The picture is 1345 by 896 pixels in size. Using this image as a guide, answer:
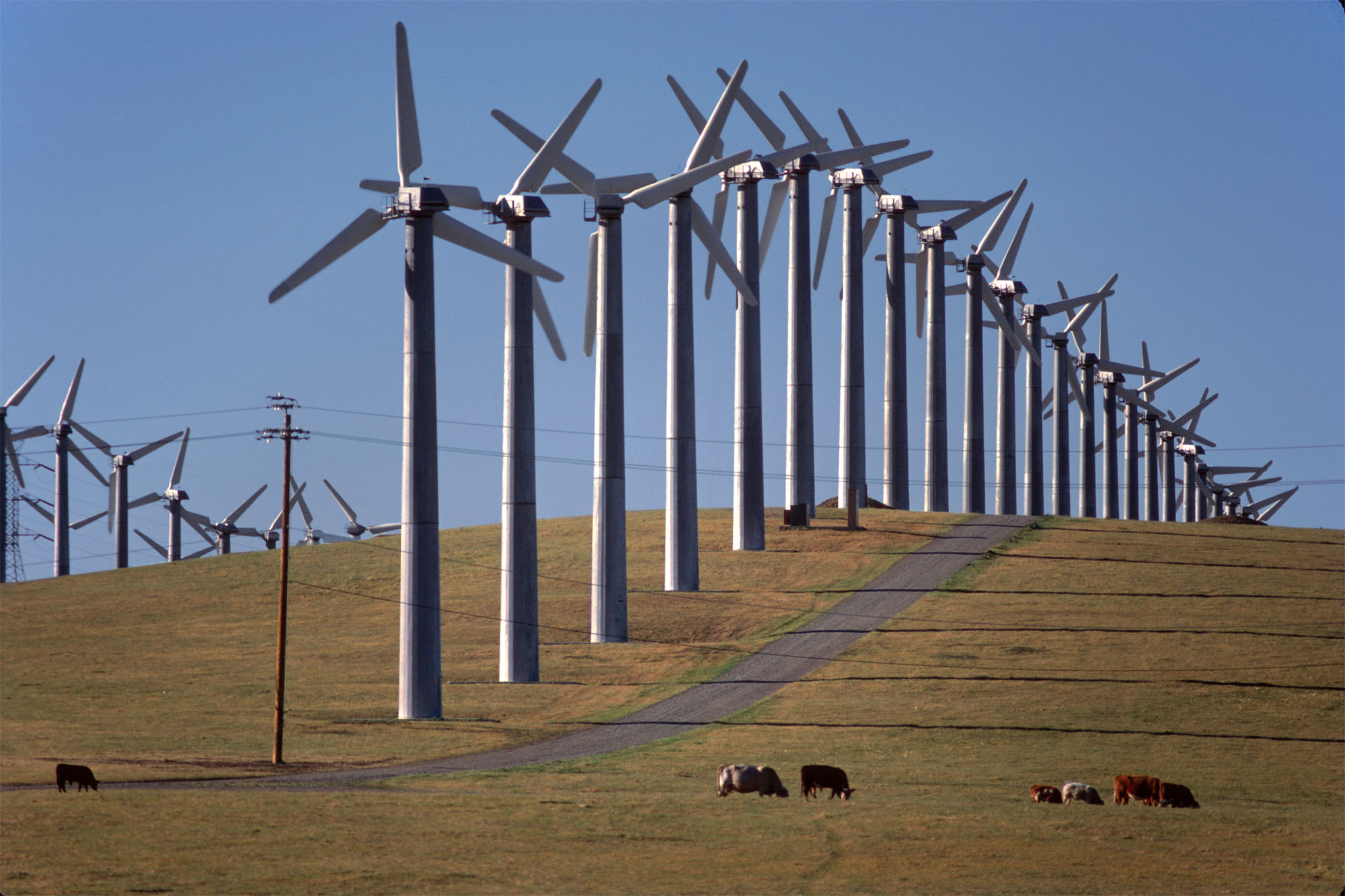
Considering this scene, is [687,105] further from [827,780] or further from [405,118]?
[827,780]

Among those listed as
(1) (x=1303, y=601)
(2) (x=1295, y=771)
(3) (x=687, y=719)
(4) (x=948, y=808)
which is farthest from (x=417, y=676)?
(1) (x=1303, y=601)

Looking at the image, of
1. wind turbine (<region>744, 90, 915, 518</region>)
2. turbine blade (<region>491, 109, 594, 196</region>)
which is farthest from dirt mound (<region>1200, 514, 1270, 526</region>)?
A: turbine blade (<region>491, 109, 594, 196</region>)

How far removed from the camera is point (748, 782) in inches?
1590

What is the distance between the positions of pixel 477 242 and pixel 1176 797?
34370 millimetres

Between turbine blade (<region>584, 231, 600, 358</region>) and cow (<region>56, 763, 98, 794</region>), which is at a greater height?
turbine blade (<region>584, 231, 600, 358</region>)

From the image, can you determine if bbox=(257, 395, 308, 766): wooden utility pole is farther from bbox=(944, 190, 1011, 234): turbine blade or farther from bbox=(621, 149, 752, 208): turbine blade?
bbox=(944, 190, 1011, 234): turbine blade

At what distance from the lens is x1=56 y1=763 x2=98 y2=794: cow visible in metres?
38.0

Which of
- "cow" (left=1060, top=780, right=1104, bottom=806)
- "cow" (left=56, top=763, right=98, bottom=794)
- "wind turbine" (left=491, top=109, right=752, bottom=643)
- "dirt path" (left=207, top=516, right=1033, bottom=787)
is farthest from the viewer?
"wind turbine" (left=491, top=109, right=752, bottom=643)

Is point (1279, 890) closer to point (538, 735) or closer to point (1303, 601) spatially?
point (538, 735)

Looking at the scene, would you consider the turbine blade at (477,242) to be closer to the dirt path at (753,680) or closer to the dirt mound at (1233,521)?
the dirt path at (753,680)

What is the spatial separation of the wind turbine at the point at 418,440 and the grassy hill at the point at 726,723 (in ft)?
7.78

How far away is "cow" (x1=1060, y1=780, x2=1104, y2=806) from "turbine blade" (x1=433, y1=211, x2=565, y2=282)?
29.8 meters

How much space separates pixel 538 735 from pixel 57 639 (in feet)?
128

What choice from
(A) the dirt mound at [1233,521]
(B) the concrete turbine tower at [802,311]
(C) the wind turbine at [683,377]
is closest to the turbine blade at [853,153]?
(B) the concrete turbine tower at [802,311]
